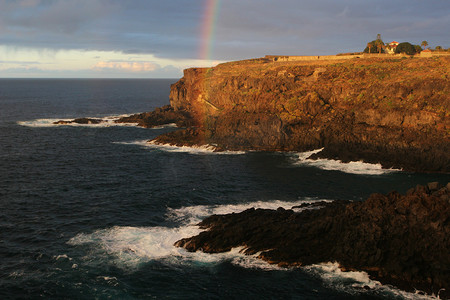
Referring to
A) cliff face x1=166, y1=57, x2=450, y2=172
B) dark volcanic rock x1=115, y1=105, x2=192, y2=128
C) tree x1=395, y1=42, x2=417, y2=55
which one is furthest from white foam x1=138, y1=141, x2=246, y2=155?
tree x1=395, y1=42, x2=417, y2=55

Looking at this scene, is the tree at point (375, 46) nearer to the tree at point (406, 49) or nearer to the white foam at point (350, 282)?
the tree at point (406, 49)

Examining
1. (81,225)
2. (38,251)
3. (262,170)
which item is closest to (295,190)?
(262,170)

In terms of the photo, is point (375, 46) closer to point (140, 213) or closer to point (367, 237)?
point (140, 213)

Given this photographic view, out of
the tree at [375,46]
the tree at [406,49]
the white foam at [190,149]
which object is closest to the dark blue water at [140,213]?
the white foam at [190,149]

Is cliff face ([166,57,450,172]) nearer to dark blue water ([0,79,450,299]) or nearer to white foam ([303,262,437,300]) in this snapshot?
dark blue water ([0,79,450,299])

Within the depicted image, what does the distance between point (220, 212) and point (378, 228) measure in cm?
1664

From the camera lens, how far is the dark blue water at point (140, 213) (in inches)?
1123

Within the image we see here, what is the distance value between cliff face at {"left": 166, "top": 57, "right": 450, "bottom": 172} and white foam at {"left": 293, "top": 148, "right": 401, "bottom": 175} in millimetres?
1444

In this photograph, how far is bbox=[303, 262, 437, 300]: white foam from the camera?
1081 inches

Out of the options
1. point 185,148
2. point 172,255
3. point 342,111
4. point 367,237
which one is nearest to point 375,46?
point 342,111

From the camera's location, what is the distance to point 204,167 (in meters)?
63.2

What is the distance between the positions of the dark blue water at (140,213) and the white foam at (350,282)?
0.45 feet

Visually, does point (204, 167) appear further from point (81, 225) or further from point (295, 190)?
point (81, 225)

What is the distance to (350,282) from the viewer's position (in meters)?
28.9
